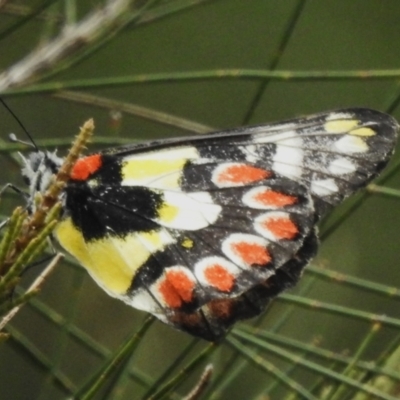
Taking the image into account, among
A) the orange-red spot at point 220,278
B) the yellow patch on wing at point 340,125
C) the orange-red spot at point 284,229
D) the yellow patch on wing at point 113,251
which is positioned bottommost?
the yellow patch on wing at point 113,251

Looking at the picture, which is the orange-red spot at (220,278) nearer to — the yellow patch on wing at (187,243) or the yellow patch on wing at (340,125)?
the yellow patch on wing at (187,243)

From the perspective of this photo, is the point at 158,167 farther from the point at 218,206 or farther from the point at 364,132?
the point at 364,132

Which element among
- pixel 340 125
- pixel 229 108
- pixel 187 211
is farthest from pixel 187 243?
pixel 229 108

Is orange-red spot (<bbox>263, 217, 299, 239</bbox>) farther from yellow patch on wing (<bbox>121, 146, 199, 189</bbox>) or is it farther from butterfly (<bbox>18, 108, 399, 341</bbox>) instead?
yellow patch on wing (<bbox>121, 146, 199, 189</bbox>)

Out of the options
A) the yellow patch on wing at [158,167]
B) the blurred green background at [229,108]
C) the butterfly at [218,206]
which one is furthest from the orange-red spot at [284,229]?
the blurred green background at [229,108]

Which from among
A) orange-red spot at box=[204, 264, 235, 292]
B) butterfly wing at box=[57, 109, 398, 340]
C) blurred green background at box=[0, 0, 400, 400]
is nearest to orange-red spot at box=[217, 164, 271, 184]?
butterfly wing at box=[57, 109, 398, 340]

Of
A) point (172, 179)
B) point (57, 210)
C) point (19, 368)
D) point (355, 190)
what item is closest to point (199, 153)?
point (172, 179)
